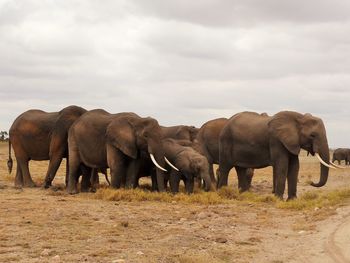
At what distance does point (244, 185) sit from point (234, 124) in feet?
8.67

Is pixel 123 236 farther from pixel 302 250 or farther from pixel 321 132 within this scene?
pixel 321 132

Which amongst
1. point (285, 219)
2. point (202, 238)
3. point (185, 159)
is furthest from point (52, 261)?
point (185, 159)

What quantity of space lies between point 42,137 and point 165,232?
10865mm

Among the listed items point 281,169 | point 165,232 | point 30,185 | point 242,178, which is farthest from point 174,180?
point 165,232

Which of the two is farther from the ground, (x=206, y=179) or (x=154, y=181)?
(x=206, y=179)

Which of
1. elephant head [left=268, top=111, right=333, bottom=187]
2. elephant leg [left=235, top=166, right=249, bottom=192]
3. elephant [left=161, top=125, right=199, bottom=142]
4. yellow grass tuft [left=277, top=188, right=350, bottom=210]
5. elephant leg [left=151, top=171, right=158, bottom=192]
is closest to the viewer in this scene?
yellow grass tuft [left=277, top=188, right=350, bottom=210]

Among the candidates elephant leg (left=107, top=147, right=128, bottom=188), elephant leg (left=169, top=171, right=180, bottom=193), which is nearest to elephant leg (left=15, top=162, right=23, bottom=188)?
elephant leg (left=107, top=147, right=128, bottom=188)

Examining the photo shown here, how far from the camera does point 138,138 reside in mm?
17688

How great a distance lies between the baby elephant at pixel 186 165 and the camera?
59.1 feet

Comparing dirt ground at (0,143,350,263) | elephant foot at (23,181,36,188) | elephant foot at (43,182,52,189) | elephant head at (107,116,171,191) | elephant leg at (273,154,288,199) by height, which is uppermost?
elephant head at (107,116,171,191)

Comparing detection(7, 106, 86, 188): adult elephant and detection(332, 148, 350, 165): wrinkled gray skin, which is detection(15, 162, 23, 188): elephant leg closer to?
detection(7, 106, 86, 188): adult elephant

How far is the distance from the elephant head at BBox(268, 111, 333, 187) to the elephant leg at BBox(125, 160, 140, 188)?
4.34 metres

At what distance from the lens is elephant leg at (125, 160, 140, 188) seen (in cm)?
1789

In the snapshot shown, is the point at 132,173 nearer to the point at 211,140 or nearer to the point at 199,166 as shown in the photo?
the point at 199,166
